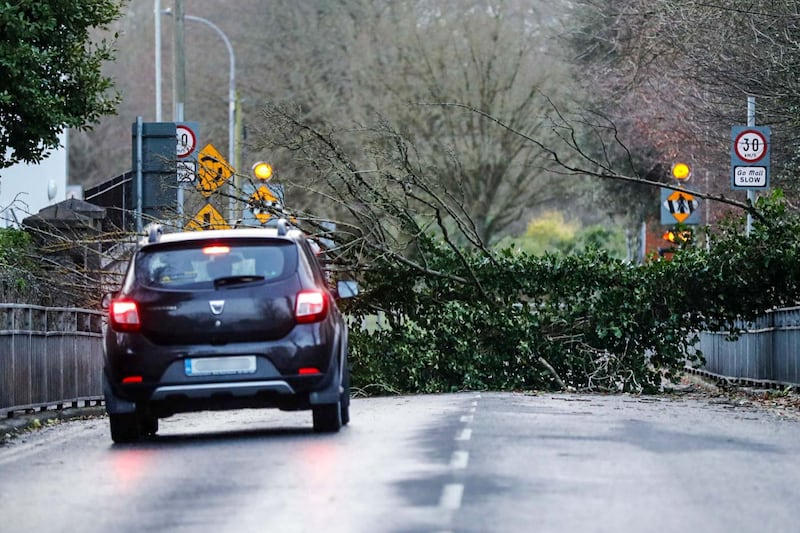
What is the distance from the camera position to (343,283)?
23656 millimetres

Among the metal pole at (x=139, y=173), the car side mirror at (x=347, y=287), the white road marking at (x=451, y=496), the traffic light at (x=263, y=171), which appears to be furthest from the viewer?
the traffic light at (x=263, y=171)

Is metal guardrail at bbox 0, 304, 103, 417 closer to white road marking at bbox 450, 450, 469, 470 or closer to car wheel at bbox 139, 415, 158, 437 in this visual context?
car wheel at bbox 139, 415, 158, 437

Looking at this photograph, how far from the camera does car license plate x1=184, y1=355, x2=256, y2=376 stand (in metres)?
13.9

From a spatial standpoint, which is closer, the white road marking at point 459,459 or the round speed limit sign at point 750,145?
the white road marking at point 459,459

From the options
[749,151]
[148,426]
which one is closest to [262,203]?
[148,426]

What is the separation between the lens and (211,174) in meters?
24.3

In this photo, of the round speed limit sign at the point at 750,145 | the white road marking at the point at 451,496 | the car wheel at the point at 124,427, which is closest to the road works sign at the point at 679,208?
the round speed limit sign at the point at 750,145

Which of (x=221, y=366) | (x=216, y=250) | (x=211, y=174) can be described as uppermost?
(x=211, y=174)

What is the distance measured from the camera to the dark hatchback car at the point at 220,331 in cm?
1396

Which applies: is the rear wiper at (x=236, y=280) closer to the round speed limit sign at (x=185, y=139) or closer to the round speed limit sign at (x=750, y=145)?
the round speed limit sign at (x=185, y=139)

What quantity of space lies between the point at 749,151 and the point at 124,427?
14223 mm

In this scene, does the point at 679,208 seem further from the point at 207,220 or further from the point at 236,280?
the point at 236,280

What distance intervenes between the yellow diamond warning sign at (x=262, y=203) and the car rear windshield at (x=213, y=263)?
833 cm

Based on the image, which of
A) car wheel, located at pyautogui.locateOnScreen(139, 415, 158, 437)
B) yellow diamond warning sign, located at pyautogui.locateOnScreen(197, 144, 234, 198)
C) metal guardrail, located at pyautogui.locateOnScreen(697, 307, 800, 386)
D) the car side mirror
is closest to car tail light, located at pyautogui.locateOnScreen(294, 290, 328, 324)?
car wheel, located at pyautogui.locateOnScreen(139, 415, 158, 437)
